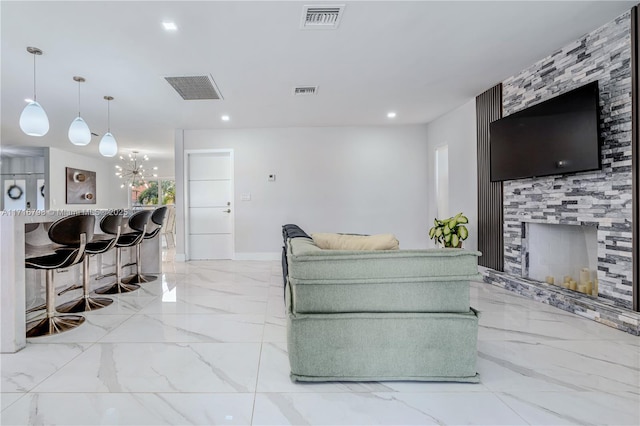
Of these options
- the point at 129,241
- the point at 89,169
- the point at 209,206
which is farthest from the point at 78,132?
the point at 89,169

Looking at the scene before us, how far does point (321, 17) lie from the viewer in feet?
7.82

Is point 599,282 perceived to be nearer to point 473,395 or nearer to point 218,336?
point 473,395

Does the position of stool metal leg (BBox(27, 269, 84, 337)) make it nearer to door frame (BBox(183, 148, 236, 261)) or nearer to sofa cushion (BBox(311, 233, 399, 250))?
sofa cushion (BBox(311, 233, 399, 250))

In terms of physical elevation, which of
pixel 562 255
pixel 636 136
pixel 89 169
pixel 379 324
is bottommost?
pixel 379 324

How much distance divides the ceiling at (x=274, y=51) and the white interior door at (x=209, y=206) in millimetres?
1304

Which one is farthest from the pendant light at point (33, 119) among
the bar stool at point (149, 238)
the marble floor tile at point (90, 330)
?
the marble floor tile at point (90, 330)

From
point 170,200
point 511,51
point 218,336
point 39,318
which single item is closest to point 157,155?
point 170,200

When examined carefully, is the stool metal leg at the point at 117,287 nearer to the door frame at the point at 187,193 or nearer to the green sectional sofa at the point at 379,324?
the door frame at the point at 187,193

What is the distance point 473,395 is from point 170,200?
34.2 ft

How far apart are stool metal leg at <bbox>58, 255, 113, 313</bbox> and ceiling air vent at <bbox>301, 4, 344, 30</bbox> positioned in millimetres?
2868

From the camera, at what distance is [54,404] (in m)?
1.46

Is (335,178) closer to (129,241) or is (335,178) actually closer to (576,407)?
(129,241)

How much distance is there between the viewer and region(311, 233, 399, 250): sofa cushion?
180 cm

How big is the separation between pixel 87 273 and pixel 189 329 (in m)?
1.37
